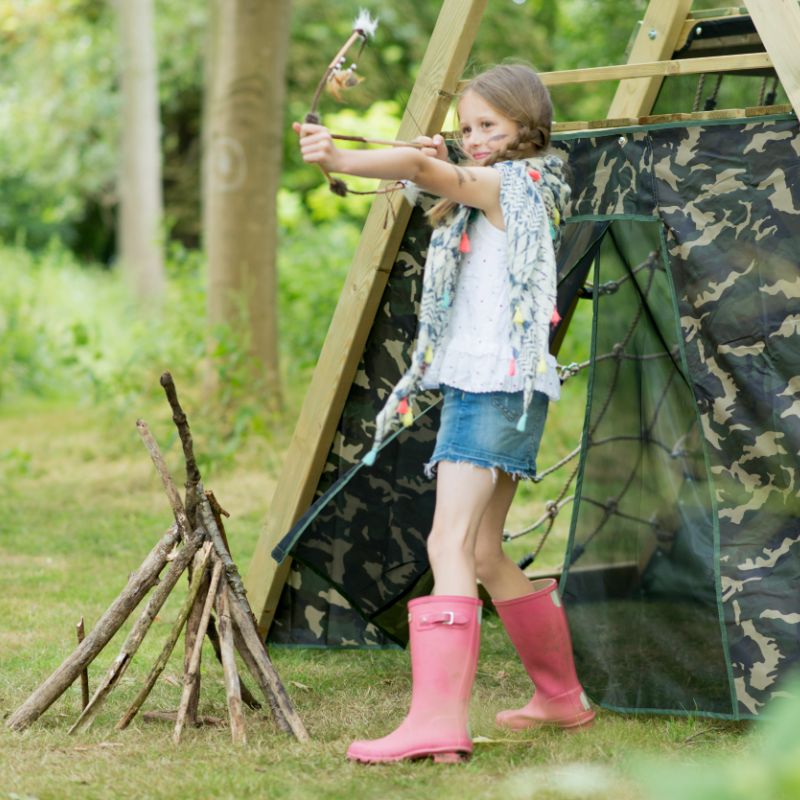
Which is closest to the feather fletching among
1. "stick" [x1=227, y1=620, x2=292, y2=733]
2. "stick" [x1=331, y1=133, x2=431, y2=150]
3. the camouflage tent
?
"stick" [x1=331, y1=133, x2=431, y2=150]

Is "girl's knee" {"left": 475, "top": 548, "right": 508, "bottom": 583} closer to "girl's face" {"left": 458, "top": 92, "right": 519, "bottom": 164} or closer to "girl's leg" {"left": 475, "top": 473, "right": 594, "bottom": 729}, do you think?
"girl's leg" {"left": 475, "top": 473, "right": 594, "bottom": 729}

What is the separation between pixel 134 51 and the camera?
14.5 meters

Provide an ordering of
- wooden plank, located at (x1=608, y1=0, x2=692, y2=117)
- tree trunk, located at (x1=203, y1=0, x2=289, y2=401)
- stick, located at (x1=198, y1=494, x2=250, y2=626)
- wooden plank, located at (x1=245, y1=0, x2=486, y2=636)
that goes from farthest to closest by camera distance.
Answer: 1. tree trunk, located at (x1=203, y1=0, x2=289, y2=401)
2. wooden plank, located at (x1=608, y1=0, x2=692, y2=117)
3. wooden plank, located at (x1=245, y1=0, x2=486, y2=636)
4. stick, located at (x1=198, y1=494, x2=250, y2=626)

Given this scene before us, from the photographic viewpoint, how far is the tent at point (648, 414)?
3074mm

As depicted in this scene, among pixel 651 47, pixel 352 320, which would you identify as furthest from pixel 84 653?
pixel 651 47

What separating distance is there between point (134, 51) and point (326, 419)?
11.9 metres

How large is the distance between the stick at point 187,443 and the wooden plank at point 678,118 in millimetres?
1297

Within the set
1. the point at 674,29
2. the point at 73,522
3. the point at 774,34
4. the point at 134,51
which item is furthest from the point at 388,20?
the point at 774,34

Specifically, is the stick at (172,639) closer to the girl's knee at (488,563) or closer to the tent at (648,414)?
the tent at (648,414)

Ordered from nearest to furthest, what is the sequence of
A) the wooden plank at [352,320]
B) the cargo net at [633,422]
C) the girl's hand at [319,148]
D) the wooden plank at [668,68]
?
the girl's hand at [319,148] < the wooden plank at [668,68] < the wooden plank at [352,320] < the cargo net at [633,422]

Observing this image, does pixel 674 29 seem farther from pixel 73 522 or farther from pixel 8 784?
pixel 73 522

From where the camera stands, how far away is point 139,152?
15008 millimetres

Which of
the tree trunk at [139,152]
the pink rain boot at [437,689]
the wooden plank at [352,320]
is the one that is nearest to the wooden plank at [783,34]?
the wooden plank at [352,320]

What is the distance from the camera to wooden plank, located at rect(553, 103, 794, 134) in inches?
122
